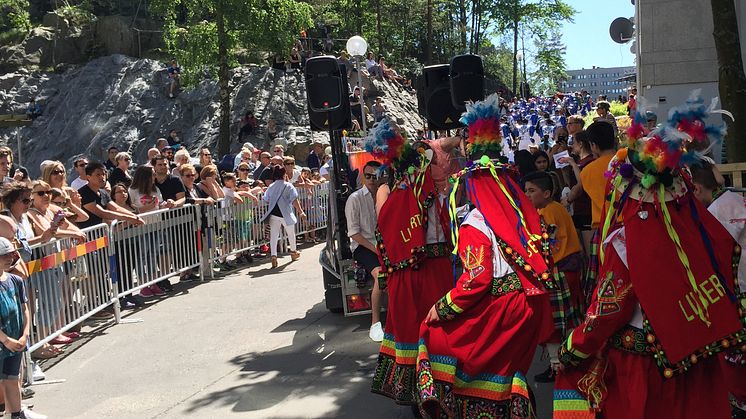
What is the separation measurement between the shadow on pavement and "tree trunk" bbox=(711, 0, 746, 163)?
14.0 ft

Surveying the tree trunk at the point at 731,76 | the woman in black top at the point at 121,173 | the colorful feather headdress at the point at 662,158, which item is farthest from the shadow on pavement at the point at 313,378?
the tree trunk at the point at 731,76

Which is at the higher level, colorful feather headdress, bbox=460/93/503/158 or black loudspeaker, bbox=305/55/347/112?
black loudspeaker, bbox=305/55/347/112

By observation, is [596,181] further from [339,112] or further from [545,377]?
[339,112]

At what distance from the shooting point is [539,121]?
20547 mm

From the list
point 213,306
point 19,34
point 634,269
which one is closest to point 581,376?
point 634,269

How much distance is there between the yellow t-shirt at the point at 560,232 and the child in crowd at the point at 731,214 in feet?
4.60

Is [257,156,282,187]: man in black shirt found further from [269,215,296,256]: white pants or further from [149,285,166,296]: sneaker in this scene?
[149,285,166,296]: sneaker

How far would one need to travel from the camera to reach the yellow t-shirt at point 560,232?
21.2 feet

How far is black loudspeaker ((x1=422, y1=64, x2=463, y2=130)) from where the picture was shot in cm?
975

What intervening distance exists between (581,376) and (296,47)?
30.5 metres

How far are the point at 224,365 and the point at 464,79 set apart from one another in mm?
4055

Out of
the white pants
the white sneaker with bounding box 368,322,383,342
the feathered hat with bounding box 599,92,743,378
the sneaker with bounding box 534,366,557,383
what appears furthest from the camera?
the white pants

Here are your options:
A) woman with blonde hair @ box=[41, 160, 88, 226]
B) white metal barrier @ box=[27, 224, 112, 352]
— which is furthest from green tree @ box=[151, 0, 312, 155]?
white metal barrier @ box=[27, 224, 112, 352]

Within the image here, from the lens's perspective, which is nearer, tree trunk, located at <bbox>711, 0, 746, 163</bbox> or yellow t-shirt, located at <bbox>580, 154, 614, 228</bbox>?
yellow t-shirt, located at <bbox>580, 154, 614, 228</bbox>
